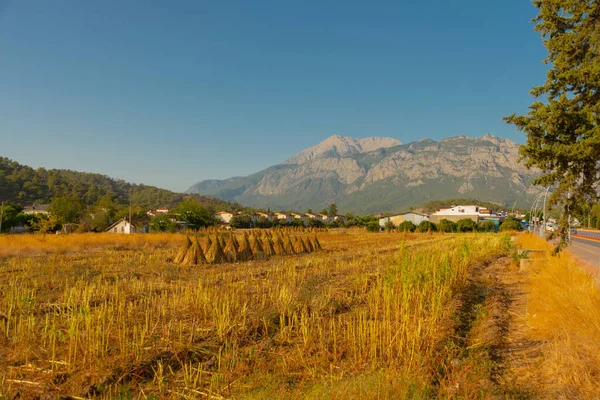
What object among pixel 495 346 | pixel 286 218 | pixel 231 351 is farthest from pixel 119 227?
pixel 495 346

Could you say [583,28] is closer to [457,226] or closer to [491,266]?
[491,266]

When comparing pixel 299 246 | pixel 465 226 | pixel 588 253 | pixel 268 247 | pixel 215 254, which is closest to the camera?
pixel 215 254

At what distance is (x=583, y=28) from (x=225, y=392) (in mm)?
10826

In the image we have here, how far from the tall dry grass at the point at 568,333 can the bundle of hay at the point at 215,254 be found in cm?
1236

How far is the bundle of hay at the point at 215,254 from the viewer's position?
17.0 meters

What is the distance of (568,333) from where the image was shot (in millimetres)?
5973

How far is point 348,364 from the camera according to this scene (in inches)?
203

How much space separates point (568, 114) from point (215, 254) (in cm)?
1390

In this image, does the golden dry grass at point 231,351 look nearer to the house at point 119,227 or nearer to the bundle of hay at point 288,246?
the bundle of hay at point 288,246

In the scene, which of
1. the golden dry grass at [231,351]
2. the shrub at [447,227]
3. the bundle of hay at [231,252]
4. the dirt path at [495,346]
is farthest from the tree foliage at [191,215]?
the dirt path at [495,346]

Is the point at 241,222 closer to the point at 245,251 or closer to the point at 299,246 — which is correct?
the point at 299,246

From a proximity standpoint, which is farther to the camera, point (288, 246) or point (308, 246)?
point (308, 246)

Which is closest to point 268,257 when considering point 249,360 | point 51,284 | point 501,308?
point 51,284

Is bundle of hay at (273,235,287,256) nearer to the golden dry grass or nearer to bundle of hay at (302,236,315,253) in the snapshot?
bundle of hay at (302,236,315,253)
